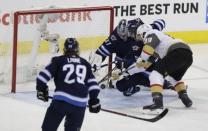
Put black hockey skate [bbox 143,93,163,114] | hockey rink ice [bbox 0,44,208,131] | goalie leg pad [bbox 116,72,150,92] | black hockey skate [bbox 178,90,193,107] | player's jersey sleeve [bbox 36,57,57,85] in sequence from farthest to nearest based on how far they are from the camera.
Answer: goalie leg pad [bbox 116,72,150,92], black hockey skate [bbox 178,90,193,107], black hockey skate [bbox 143,93,163,114], hockey rink ice [bbox 0,44,208,131], player's jersey sleeve [bbox 36,57,57,85]

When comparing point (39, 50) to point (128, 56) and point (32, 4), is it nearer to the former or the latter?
point (128, 56)

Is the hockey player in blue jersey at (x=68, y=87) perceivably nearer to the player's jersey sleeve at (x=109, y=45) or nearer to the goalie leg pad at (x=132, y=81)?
the goalie leg pad at (x=132, y=81)

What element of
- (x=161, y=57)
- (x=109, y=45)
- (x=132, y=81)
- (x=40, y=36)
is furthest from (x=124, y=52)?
(x=40, y=36)

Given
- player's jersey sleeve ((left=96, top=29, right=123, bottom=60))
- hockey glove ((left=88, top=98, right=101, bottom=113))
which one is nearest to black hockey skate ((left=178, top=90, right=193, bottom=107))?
player's jersey sleeve ((left=96, top=29, right=123, bottom=60))

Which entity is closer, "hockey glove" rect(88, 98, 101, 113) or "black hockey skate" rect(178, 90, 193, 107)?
"hockey glove" rect(88, 98, 101, 113)

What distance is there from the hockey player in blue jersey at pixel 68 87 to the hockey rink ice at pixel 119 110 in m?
0.91

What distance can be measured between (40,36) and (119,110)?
4.39ft

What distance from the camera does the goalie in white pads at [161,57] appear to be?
5453 mm

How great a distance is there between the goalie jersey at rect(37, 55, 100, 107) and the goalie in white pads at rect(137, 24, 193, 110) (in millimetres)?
1471

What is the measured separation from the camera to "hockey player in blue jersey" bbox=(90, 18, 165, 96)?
604 centimetres

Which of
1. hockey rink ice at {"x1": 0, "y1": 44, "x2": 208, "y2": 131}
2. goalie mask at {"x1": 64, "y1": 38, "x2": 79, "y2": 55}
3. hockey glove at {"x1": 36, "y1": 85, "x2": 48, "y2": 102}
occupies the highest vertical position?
goalie mask at {"x1": 64, "y1": 38, "x2": 79, "y2": 55}

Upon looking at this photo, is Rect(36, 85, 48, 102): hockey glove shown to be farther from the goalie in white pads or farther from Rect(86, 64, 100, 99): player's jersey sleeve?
the goalie in white pads

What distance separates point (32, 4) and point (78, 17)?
4.07ft

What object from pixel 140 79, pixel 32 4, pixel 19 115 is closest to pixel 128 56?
pixel 140 79
